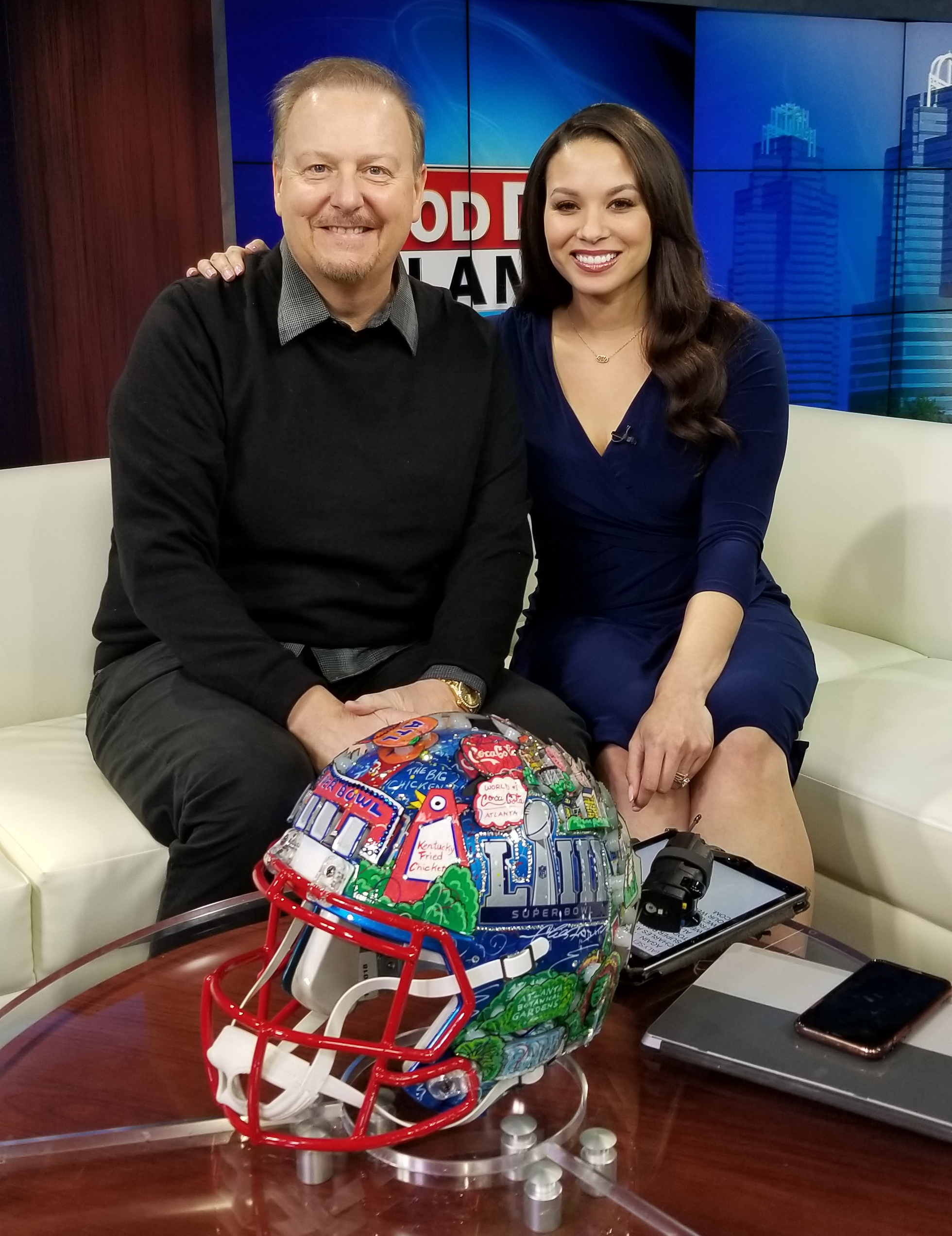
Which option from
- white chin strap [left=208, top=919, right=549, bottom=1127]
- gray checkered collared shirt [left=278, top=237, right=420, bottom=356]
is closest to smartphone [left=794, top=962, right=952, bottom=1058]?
white chin strap [left=208, top=919, right=549, bottom=1127]

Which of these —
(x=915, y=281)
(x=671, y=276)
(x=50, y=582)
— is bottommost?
(x=50, y=582)

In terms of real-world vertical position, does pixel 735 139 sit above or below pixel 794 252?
above

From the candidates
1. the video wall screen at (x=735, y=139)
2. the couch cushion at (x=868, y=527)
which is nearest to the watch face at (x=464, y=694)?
the couch cushion at (x=868, y=527)

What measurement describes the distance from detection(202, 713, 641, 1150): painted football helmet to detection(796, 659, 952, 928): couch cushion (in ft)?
3.28

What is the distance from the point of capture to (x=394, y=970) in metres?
1.11

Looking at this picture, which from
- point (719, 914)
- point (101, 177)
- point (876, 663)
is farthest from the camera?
point (101, 177)

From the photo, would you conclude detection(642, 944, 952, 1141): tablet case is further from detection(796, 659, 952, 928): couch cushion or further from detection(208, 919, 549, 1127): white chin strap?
detection(796, 659, 952, 928): couch cushion

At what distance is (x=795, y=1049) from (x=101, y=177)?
297 centimetres

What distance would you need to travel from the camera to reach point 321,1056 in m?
0.96

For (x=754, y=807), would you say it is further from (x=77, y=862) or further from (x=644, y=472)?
(x=77, y=862)

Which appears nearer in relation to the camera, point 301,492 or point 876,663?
point 301,492

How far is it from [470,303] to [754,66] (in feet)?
4.64

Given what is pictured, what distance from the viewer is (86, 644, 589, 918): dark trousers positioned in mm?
1676

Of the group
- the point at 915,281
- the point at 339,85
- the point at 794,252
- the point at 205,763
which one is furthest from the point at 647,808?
the point at 915,281
